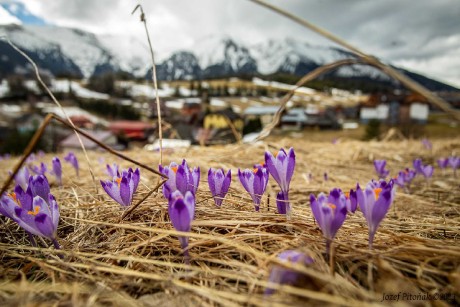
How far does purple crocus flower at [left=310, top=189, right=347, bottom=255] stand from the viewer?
33.1 inches

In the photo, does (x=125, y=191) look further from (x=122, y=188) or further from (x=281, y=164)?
(x=281, y=164)

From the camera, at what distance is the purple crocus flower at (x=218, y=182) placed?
1.19 m

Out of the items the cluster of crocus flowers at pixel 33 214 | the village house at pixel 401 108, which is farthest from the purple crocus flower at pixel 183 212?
the village house at pixel 401 108

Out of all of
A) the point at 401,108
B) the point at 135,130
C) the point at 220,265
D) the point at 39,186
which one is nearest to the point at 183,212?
the point at 220,265

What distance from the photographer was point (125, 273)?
2.68 ft

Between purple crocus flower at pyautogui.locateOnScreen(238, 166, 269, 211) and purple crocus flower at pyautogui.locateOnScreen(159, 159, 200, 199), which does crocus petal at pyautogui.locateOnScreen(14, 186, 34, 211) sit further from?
purple crocus flower at pyautogui.locateOnScreen(238, 166, 269, 211)

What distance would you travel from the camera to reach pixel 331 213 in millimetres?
843

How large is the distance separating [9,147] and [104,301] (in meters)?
37.5

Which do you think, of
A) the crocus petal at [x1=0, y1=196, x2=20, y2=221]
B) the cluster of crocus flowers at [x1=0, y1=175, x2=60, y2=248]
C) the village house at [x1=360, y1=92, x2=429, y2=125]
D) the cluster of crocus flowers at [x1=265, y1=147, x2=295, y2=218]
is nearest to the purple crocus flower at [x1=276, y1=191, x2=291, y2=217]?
the cluster of crocus flowers at [x1=265, y1=147, x2=295, y2=218]

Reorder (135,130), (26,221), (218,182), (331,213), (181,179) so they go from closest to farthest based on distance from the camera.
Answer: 1. (331,213)
2. (26,221)
3. (181,179)
4. (218,182)
5. (135,130)

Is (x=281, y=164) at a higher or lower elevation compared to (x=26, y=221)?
higher

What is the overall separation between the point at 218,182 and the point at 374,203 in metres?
0.57

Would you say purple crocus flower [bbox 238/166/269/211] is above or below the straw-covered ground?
above

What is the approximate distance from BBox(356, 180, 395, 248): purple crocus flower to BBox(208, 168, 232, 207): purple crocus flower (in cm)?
49
